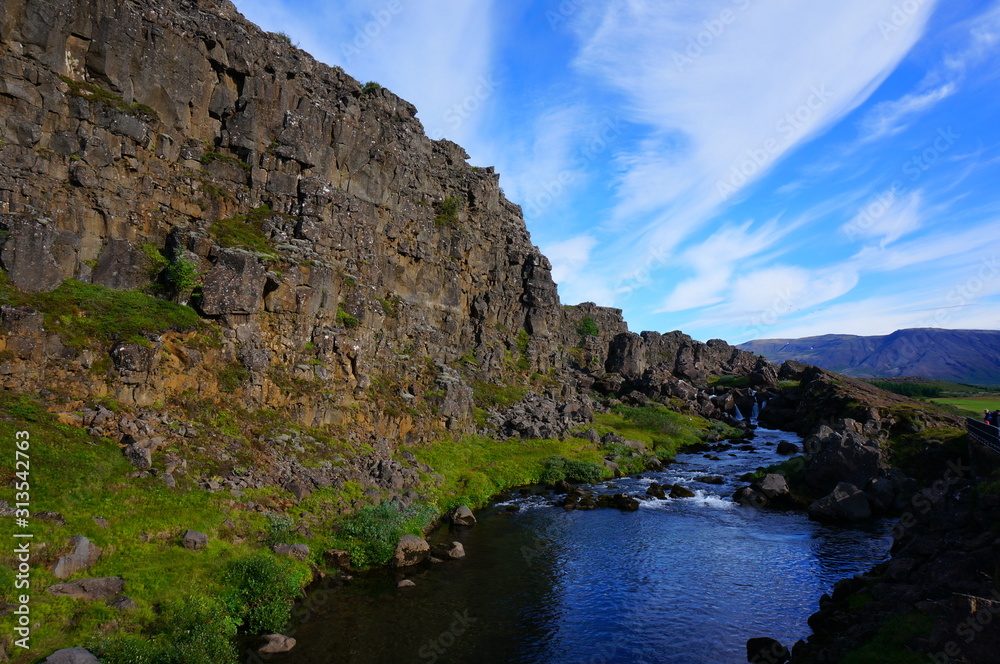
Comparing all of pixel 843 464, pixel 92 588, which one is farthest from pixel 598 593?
pixel 843 464

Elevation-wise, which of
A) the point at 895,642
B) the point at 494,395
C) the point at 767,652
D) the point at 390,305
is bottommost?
the point at 767,652

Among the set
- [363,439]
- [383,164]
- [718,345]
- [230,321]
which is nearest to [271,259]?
[230,321]

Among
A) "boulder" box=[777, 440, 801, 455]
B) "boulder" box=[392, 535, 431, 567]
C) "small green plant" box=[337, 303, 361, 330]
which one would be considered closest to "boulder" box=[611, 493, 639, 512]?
"boulder" box=[392, 535, 431, 567]

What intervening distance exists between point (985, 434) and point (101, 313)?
193 feet

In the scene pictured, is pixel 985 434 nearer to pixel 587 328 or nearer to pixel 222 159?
pixel 222 159

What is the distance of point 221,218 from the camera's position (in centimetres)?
4334

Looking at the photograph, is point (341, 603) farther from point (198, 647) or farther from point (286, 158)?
point (286, 158)

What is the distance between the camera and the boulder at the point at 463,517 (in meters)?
37.8

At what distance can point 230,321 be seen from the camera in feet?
125

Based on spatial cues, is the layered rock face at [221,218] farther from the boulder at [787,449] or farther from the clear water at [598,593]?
the boulder at [787,449]

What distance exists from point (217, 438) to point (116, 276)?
14258 mm

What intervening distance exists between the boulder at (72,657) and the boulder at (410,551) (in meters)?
15.5

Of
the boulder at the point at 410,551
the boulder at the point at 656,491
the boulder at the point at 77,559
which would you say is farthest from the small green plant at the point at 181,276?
the boulder at the point at 656,491

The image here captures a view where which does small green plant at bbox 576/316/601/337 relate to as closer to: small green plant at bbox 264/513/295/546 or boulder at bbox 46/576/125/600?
small green plant at bbox 264/513/295/546
